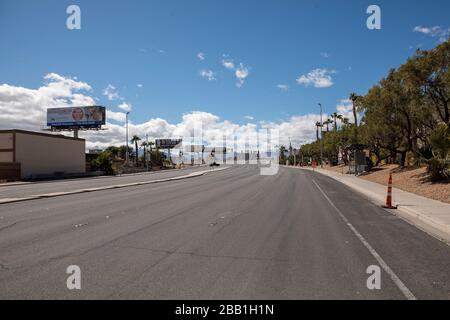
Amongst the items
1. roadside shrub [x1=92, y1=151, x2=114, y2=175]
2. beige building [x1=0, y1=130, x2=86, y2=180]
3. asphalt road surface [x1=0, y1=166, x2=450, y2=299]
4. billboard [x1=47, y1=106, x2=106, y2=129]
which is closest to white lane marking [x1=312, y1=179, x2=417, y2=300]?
asphalt road surface [x1=0, y1=166, x2=450, y2=299]

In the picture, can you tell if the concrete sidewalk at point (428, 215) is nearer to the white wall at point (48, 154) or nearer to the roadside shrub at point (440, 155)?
the roadside shrub at point (440, 155)

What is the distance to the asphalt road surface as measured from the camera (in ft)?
17.1

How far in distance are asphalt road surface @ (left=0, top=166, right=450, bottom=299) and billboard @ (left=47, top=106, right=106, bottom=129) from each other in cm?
6884

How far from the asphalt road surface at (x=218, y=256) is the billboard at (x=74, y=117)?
226 feet

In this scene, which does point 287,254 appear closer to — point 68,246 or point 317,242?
point 317,242

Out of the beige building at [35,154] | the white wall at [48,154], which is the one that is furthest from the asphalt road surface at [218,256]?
the white wall at [48,154]

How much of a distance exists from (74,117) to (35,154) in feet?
112

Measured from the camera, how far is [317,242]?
8273mm

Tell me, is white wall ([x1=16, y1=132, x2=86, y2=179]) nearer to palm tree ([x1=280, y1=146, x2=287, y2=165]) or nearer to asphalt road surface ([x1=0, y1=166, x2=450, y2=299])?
asphalt road surface ([x1=0, y1=166, x2=450, y2=299])

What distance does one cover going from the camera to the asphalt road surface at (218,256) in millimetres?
5199

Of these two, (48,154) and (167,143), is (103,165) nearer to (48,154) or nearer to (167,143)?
(48,154)
